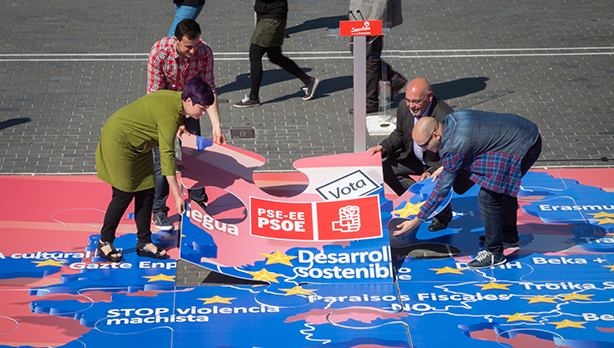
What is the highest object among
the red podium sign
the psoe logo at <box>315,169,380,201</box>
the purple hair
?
the red podium sign

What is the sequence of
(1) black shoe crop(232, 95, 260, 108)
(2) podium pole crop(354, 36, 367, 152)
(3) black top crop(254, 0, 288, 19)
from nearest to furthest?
(2) podium pole crop(354, 36, 367, 152), (3) black top crop(254, 0, 288, 19), (1) black shoe crop(232, 95, 260, 108)

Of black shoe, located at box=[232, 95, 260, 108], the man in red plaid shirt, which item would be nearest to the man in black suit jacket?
the man in red plaid shirt

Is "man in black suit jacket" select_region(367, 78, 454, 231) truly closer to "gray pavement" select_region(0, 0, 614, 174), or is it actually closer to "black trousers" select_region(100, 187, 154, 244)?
"gray pavement" select_region(0, 0, 614, 174)

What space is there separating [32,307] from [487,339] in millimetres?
3295

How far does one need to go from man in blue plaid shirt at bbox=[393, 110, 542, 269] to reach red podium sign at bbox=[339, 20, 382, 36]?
5.36 feet

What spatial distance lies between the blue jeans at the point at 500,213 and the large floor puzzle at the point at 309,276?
18 centimetres

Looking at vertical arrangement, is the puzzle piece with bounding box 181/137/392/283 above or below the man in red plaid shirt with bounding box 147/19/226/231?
below

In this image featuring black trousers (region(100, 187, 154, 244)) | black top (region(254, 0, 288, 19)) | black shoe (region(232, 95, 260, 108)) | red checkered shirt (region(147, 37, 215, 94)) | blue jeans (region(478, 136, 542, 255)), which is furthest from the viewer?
black shoe (region(232, 95, 260, 108))

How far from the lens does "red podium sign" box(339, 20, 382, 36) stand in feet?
22.8

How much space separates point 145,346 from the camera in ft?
16.4

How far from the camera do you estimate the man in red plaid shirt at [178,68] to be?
6.10 m

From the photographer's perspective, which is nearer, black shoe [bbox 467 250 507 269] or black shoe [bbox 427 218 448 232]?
black shoe [bbox 467 250 507 269]

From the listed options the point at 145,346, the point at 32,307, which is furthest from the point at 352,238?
the point at 32,307

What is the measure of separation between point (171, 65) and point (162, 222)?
4.64ft
